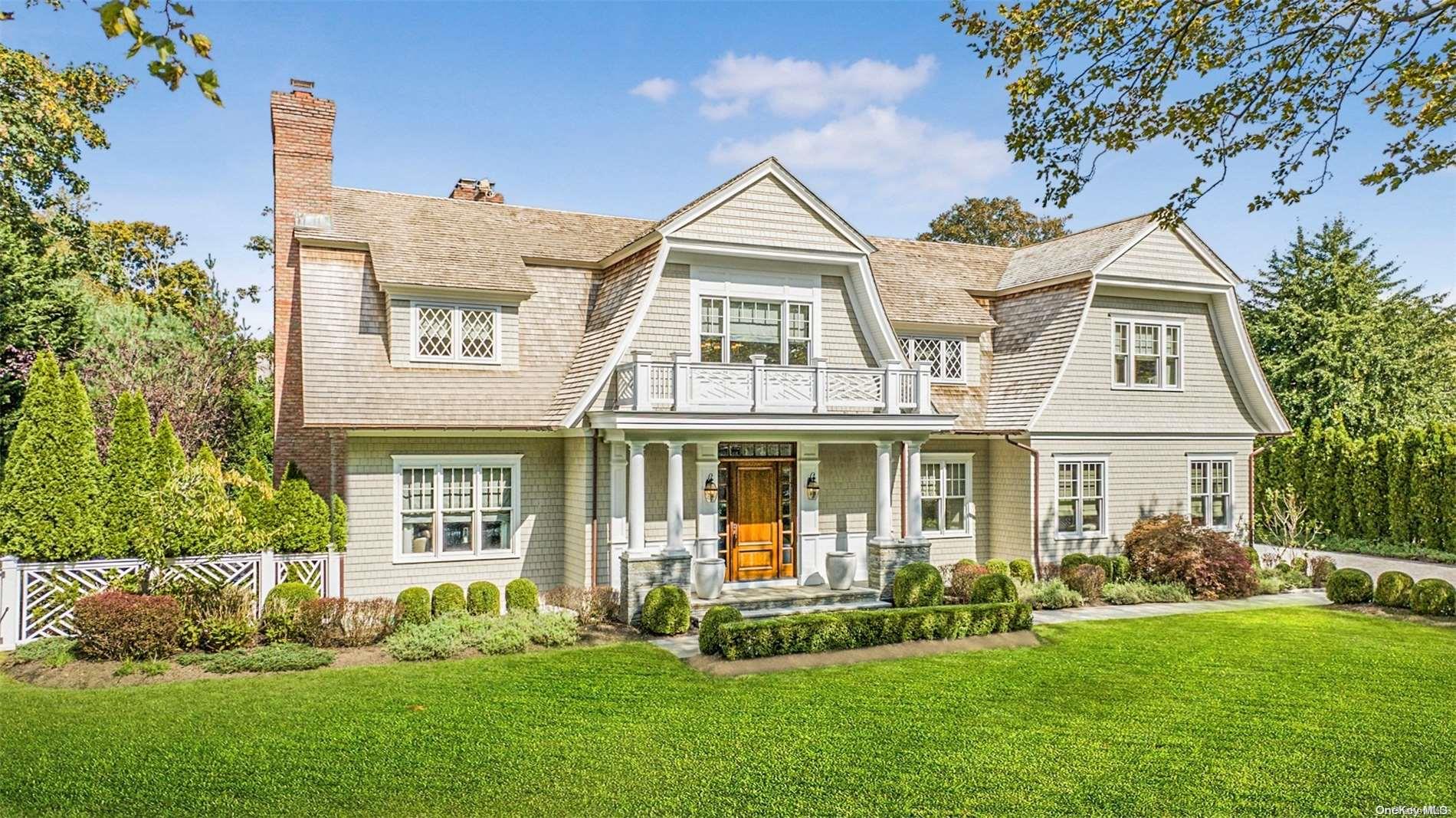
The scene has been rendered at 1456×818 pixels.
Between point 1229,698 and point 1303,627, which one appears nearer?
point 1229,698

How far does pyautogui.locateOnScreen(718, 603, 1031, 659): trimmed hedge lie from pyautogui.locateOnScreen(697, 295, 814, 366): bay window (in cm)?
584

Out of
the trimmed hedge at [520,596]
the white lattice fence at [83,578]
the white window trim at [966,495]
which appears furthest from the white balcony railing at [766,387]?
the white lattice fence at [83,578]

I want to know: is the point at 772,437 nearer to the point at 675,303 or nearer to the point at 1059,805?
the point at 675,303

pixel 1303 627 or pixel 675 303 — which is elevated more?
pixel 675 303

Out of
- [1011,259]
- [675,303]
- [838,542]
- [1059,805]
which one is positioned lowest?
[1059,805]

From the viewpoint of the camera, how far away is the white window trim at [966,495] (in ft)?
69.2

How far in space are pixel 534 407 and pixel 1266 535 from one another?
23.5m

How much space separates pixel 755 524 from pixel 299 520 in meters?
8.21

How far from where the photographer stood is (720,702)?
11.0 meters

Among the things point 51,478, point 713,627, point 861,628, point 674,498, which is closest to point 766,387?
point 674,498

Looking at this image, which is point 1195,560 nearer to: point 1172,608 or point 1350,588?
point 1172,608

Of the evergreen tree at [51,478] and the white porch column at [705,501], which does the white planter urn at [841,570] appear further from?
the evergreen tree at [51,478]

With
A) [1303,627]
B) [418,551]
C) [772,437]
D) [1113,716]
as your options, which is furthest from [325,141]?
[1303,627]

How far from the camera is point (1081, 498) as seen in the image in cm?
2105
